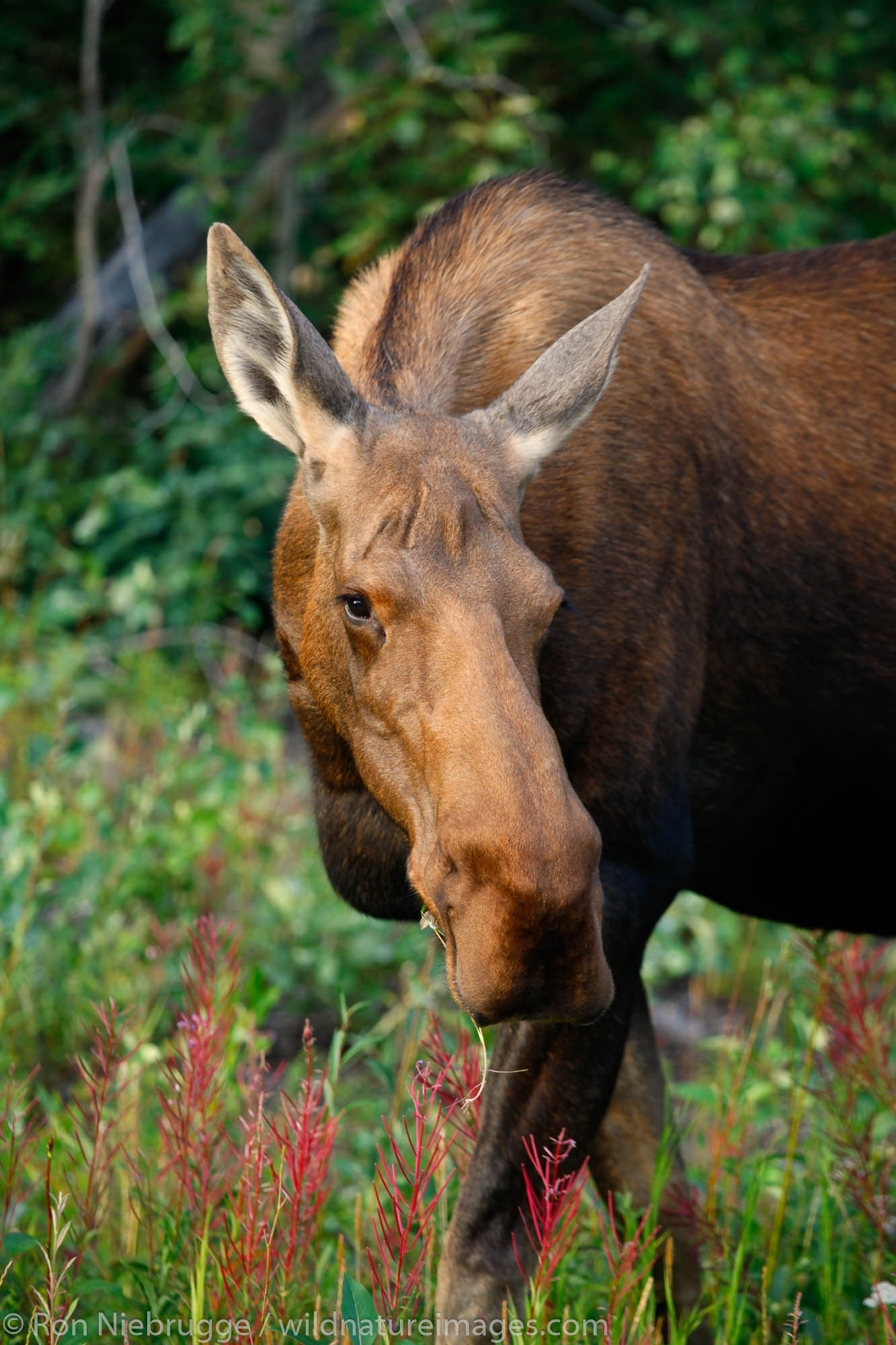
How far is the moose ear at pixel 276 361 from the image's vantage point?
2795mm

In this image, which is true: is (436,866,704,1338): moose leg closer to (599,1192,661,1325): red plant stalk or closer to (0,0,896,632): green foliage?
(599,1192,661,1325): red plant stalk

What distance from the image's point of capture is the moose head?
7.26ft

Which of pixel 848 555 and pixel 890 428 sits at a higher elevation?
pixel 890 428

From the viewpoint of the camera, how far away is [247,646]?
24.5ft

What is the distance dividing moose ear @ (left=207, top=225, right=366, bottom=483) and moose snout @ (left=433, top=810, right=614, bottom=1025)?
3.34 ft

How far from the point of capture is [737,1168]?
3510 millimetres

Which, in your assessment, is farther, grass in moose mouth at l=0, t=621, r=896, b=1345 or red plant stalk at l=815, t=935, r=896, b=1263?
red plant stalk at l=815, t=935, r=896, b=1263

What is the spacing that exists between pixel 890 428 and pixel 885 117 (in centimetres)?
580

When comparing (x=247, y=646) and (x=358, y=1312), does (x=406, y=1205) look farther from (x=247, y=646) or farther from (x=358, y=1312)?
(x=247, y=646)

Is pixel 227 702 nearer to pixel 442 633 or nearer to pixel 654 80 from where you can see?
pixel 442 633

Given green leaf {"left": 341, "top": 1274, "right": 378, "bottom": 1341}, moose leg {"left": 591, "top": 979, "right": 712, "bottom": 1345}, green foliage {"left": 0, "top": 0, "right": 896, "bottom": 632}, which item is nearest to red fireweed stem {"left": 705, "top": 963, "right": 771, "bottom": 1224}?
moose leg {"left": 591, "top": 979, "right": 712, "bottom": 1345}

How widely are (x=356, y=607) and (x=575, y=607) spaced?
0.57 m

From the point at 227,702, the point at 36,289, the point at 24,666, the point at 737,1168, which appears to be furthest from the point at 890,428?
the point at 36,289

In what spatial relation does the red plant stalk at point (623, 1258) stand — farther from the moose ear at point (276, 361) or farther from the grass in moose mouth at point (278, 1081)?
the moose ear at point (276, 361)
